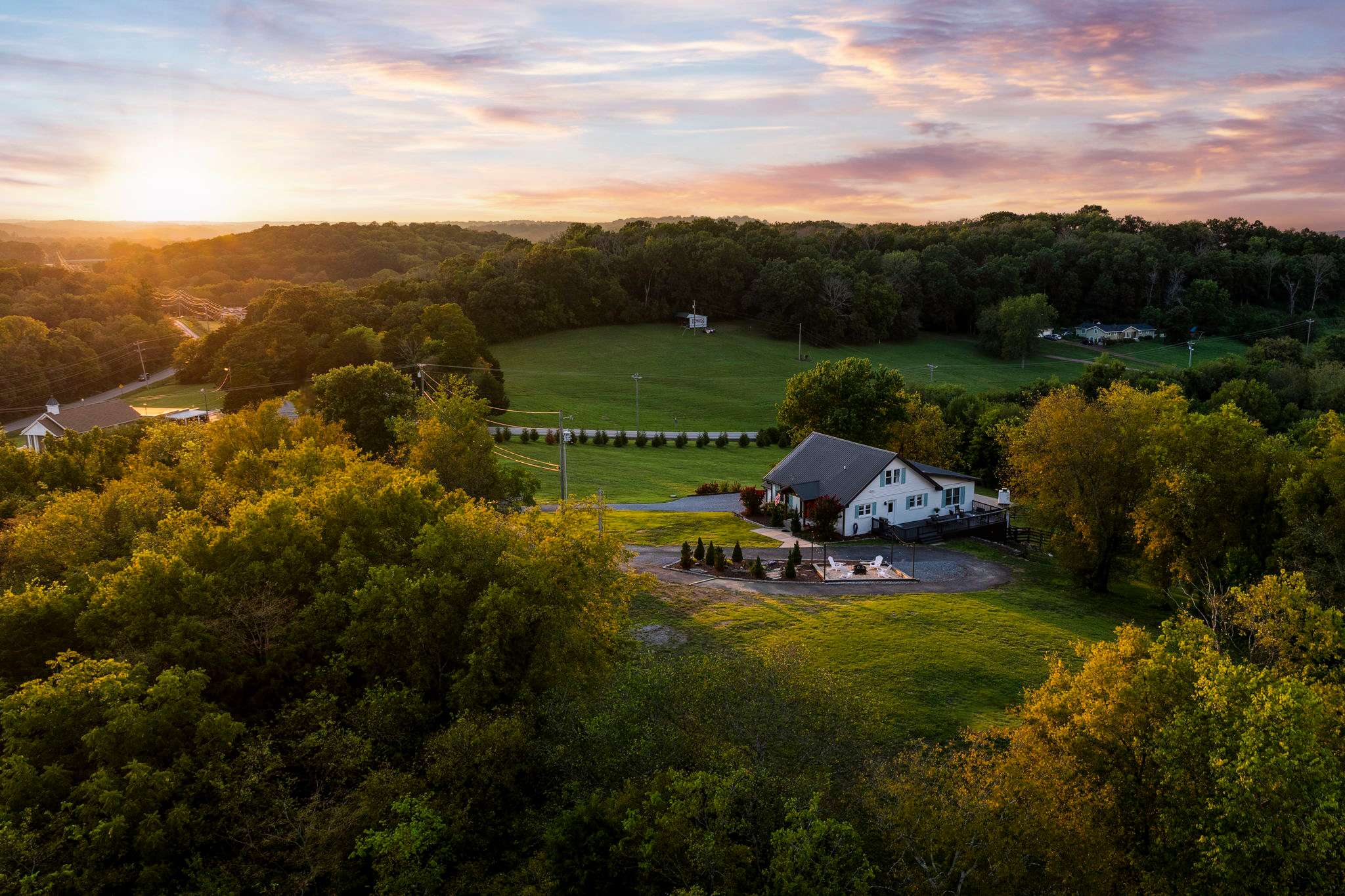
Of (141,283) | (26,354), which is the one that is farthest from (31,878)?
(141,283)

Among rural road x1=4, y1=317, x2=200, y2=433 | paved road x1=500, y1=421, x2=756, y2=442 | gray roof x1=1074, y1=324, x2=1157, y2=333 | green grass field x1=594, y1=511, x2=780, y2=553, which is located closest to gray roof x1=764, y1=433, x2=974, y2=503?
green grass field x1=594, y1=511, x2=780, y2=553

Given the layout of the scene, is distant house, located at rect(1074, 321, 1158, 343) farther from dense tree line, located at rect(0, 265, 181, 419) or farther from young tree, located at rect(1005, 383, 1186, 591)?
dense tree line, located at rect(0, 265, 181, 419)

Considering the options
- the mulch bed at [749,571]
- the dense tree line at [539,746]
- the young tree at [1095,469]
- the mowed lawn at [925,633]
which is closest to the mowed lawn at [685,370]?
the mulch bed at [749,571]

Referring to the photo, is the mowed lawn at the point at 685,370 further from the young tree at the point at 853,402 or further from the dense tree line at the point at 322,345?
the young tree at the point at 853,402

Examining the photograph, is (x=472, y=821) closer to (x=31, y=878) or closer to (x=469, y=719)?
(x=469, y=719)

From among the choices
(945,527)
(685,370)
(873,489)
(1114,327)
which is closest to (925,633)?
(873,489)
